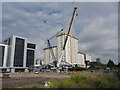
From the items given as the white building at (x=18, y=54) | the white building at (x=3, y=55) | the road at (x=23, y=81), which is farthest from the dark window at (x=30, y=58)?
the road at (x=23, y=81)

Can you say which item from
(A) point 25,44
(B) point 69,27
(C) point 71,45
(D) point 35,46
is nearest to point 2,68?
(A) point 25,44

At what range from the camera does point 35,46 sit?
112375 mm

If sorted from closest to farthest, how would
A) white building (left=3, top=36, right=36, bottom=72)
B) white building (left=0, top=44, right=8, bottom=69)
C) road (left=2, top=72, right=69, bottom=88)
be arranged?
1. road (left=2, top=72, right=69, bottom=88)
2. white building (left=3, top=36, right=36, bottom=72)
3. white building (left=0, top=44, right=8, bottom=69)

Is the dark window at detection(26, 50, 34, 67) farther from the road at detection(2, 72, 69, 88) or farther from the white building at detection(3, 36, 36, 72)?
the road at detection(2, 72, 69, 88)

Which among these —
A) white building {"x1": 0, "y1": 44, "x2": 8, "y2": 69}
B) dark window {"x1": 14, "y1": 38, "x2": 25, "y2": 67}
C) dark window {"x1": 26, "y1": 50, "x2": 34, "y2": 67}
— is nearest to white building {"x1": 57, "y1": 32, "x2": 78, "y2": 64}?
dark window {"x1": 26, "y1": 50, "x2": 34, "y2": 67}

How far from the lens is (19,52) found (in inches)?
3893

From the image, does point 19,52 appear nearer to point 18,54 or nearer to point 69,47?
point 18,54

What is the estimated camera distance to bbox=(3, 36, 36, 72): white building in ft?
306

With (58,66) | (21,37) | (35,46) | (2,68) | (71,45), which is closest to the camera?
(58,66)

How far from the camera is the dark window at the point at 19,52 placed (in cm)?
9631

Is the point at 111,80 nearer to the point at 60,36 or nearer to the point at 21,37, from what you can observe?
the point at 21,37

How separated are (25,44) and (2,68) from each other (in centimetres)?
2322

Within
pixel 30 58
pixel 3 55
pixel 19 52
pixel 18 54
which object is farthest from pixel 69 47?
Result: pixel 3 55

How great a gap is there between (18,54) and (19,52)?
65.1 inches
